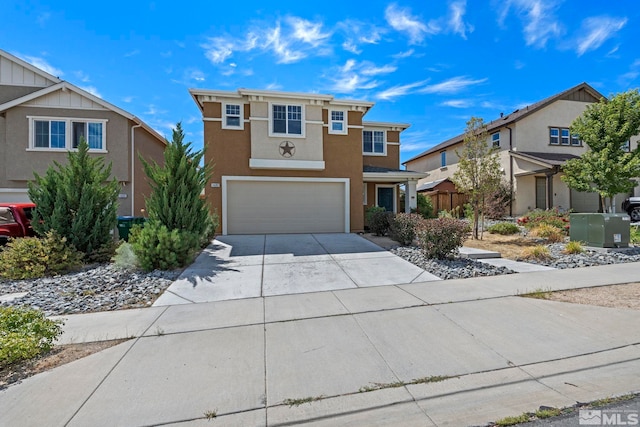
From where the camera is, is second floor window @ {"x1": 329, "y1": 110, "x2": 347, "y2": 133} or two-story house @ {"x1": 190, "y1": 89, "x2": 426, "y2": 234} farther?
Answer: second floor window @ {"x1": 329, "y1": 110, "x2": 347, "y2": 133}

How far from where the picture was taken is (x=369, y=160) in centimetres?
1703

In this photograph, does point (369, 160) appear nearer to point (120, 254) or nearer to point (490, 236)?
point (490, 236)

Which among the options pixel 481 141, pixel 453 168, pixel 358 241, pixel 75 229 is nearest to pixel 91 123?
pixel 75 229

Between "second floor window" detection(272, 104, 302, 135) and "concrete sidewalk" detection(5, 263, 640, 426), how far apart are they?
31.1 ft

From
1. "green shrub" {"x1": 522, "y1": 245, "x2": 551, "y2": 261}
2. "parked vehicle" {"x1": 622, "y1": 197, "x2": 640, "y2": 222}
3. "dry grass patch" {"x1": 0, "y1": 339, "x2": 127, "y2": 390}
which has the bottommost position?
"dry grass patch" {"x1": 0, "y1": 339, "x2": 127, "y2": 390}

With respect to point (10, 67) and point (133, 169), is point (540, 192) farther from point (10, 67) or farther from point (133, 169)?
point (10, 67)

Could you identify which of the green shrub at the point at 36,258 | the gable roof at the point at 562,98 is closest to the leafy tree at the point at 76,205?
the green shrub at the point at 36,258

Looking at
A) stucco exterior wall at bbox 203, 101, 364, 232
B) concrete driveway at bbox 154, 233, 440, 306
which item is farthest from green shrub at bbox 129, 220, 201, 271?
stucco exterior wall at bbox 203, 101, 364, 232

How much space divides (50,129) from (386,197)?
55.4 feet

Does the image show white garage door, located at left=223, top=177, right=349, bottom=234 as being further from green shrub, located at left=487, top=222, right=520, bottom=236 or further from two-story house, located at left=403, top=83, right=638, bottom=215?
two-story house, located at left=403, top=83, right=638, bottom=215

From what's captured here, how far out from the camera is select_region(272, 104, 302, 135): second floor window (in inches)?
515

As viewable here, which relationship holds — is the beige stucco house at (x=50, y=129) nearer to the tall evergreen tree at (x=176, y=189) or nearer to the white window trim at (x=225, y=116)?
the white window trim at (x=225, y=116)

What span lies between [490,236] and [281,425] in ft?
42.4

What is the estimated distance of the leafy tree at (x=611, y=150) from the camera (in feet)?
33.8
